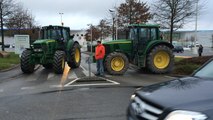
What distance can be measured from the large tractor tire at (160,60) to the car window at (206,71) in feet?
47.4

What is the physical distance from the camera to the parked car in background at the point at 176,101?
3.85m

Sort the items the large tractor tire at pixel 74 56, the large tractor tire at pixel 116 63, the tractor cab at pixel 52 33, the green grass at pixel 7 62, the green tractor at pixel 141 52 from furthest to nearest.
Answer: the green grass at pixel 7 62 → the large tractor tire at pixel 74 56 → the tractor cab at pixel 52 33 → the green tractor at pixel 141 52 → the large tractor tire at pixel 116 63

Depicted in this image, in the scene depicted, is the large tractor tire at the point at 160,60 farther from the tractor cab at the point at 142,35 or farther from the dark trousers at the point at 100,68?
the dark trousers at the point at 100,68

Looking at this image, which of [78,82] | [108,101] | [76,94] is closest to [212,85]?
[108,101]

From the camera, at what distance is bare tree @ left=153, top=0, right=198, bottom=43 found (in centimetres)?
3096

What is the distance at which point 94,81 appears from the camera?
16328mm

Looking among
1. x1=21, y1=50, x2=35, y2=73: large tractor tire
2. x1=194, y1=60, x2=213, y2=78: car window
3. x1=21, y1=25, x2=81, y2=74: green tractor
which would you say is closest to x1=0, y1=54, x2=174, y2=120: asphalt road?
x1=194, y1=60, x2=213, y2=78: car window

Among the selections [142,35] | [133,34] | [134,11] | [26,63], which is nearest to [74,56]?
[26,63]

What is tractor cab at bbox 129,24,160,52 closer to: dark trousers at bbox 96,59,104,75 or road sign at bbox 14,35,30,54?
dark trousers at bbox 96,59,104,75

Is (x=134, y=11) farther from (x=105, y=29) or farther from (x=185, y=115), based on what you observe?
(x=185, y=115)

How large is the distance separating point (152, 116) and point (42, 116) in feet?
17.2

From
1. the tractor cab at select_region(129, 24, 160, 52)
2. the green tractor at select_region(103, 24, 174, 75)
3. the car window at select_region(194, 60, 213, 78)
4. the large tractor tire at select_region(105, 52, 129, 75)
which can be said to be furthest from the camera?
the tractor cab at select_region(129, 24, 160, 52)

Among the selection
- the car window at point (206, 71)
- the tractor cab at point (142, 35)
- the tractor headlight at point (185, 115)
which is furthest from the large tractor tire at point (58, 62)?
the tractor headlight at point (185, 115)

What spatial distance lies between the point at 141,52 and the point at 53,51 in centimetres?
523
